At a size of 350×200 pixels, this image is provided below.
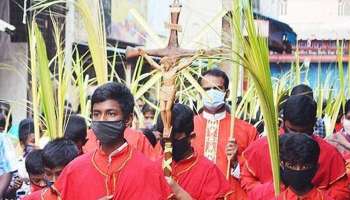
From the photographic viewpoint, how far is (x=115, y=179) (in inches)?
181

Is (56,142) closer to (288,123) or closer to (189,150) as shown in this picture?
(189,150)

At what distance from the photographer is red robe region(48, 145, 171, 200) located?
4.54m

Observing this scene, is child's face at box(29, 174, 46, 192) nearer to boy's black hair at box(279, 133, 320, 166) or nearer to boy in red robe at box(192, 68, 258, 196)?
boy in red robe at box(192, 68, 258, 196)

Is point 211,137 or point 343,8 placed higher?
point 343,8

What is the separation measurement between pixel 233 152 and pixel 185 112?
4.33ft

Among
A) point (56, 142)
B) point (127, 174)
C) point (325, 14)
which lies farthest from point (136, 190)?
point (325, 14)

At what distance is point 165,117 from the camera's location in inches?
193

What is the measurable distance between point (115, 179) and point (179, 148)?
0.88 meters

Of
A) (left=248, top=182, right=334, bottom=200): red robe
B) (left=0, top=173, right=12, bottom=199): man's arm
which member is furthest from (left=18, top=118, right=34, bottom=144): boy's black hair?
(left=248, top=182, right=334, bottom=200): red robe

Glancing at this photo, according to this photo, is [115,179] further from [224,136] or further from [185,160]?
[224,136]

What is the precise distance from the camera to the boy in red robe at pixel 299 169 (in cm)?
492

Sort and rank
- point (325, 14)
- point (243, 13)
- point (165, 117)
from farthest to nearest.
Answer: point (325, 14) < point (243, 13) < point (165, 117)

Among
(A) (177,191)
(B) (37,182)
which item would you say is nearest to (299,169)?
(A) (177,191)

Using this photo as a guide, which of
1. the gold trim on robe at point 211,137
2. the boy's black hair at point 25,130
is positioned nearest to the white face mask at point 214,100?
the gold trim on robe at point 211,137
